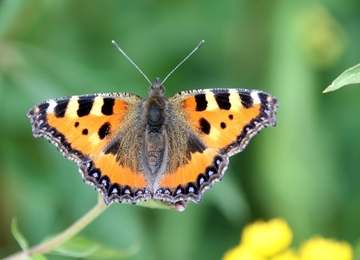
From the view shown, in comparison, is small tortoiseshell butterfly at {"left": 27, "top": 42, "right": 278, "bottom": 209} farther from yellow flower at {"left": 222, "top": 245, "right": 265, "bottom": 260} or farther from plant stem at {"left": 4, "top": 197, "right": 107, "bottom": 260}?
yellow flower at {"left": 222, "top": 245, "right": 265, "bottom": 260}

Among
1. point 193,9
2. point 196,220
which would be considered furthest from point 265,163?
point 193,9

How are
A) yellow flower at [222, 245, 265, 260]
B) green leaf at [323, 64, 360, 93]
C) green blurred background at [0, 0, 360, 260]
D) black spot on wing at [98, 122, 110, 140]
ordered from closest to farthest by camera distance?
green leaf at [323, 64, 360, 93]
black spot on wing at [98, 122, 110, 140]
yellow flower at [222, 245, 265, 260]
green blurred background at [0, 0, 360, 260]

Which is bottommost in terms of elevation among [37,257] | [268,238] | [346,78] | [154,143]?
[37,257]

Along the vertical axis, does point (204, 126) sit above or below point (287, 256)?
above

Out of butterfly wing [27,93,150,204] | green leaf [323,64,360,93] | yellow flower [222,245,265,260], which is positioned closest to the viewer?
green leaf [323,64,360,93]

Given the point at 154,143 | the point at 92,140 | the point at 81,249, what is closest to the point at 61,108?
the point at 92,140

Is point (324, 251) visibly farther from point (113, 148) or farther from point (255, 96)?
point (113, 148)

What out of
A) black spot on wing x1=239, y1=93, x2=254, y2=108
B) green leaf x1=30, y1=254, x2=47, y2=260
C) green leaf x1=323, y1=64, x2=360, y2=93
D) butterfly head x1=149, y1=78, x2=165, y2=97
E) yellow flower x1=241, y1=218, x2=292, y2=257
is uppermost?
butterfly head x1=149, y1=78, x2=165, y2=97

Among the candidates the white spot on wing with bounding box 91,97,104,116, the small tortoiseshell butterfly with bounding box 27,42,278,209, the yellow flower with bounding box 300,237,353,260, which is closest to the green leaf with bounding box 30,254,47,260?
the small tortoiseshell butterfly with bounding box 27,42,278,209
